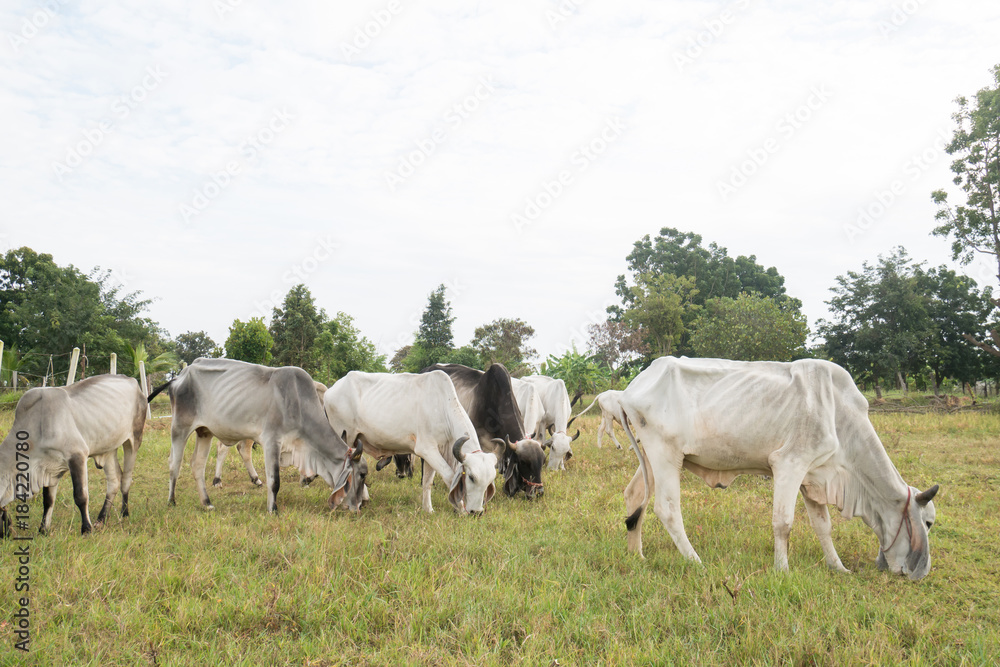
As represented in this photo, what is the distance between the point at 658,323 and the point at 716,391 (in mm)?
39933

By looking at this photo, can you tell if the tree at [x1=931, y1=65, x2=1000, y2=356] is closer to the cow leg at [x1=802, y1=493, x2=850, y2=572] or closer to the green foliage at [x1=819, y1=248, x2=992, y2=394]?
the green foliage at [x1=819, y1=248, x2=992, y2=394]

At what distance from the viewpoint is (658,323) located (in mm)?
44625

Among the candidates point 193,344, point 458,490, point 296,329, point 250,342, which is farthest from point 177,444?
point 193,344

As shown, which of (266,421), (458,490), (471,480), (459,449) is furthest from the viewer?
(266,421)

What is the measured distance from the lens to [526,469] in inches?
356

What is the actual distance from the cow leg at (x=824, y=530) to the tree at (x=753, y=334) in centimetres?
2934

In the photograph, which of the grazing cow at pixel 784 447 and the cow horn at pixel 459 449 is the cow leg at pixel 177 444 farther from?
the grazing cow at pixel 784 447

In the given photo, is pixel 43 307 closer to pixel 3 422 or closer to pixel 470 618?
pixel 3 422

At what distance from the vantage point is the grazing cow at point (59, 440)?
20.4 feet

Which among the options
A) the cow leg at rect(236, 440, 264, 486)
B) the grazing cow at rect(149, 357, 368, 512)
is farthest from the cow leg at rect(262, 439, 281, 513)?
the cow leg at rect(236, 440, 264, 486)

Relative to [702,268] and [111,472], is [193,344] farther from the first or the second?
[111,472]

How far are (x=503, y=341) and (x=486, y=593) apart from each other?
40.7 m

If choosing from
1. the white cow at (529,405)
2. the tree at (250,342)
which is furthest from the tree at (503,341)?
the white cow at (529,405)

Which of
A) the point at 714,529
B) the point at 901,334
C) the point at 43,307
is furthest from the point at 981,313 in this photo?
the point at 43,307
